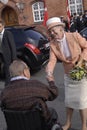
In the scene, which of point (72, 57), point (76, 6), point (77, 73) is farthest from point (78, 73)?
point (76, 6)

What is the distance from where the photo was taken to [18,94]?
13.9 feet

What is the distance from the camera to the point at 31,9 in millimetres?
29625

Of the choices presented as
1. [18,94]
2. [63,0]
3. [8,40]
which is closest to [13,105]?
[18,94]

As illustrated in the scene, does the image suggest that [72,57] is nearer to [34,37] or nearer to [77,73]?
[77,73]

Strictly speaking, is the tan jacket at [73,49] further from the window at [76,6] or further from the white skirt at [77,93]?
the window at [76,6]

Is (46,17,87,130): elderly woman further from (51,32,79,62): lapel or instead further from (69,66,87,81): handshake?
(69,66,87,81): handshake

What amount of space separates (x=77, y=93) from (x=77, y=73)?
428 mm

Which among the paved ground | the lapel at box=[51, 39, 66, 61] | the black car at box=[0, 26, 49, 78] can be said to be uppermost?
the lapel at box=[51, 39, 66, 61]

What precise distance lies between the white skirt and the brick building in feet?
77.1

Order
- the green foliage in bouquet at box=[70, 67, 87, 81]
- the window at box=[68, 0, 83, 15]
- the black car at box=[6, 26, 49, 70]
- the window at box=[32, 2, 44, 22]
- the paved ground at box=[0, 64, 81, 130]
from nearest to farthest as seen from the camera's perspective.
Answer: the green foliage in bouquet at box=[70, 67, 87, 81] → the paved ground at box=[0, 64, 81, 130] → the black car at box=[6, 26, 49, 70] → the window at box=[68, 0, 83, 15] → the window at box=[32, 2, 44, 22]

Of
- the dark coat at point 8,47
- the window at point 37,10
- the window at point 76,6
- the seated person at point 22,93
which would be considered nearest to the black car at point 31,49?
the dark coat at point 8,47

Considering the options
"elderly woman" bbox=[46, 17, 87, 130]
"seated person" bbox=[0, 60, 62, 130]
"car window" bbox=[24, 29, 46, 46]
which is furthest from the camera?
"car window" bbox=[24, 29, 46, 46]

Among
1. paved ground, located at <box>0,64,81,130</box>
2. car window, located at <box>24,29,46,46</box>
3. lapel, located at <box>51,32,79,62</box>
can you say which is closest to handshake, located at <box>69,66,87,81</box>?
lapel, located at <box>51,32,79,62</box>

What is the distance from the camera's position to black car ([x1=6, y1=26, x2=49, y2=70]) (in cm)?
1170
